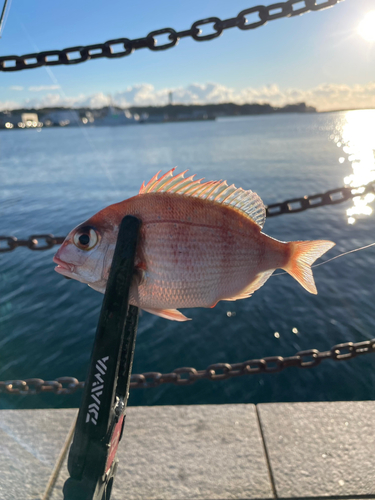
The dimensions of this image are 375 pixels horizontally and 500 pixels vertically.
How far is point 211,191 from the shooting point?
1.09 metres

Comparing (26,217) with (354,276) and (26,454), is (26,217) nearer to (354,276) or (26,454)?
(354,276)

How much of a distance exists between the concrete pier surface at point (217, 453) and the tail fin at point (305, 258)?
1.90m

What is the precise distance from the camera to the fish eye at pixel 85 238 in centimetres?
100

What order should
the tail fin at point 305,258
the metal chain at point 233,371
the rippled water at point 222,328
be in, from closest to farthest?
the tail fin at point 305,258
the metal chain at point 233,371
the rippled water at point 222,328

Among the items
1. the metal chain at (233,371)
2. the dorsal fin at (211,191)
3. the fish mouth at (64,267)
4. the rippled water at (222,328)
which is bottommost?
the fish mouth at (64,267)

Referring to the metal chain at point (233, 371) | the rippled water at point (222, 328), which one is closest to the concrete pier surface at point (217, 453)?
the metal chain at point (233, 371)

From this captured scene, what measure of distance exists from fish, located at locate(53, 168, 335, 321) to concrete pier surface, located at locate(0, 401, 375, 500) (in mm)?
1923

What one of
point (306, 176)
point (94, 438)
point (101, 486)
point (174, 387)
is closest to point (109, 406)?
point (94, 438)

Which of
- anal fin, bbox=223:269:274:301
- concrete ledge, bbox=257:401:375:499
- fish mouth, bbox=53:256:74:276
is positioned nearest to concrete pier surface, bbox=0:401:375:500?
concrete ledge, bbox=257:401:375:499

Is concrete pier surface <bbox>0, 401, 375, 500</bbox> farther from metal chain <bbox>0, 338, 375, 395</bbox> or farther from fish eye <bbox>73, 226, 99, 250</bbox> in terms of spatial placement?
fish eye <bbox>73, 226, 99, 250</bbox>

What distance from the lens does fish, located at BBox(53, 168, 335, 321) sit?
1024 mm

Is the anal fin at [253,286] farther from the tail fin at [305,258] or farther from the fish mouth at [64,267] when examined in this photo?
the fish mouth at [64,267]

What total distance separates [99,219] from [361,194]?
3026mm

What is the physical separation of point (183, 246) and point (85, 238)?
286 millimetres
